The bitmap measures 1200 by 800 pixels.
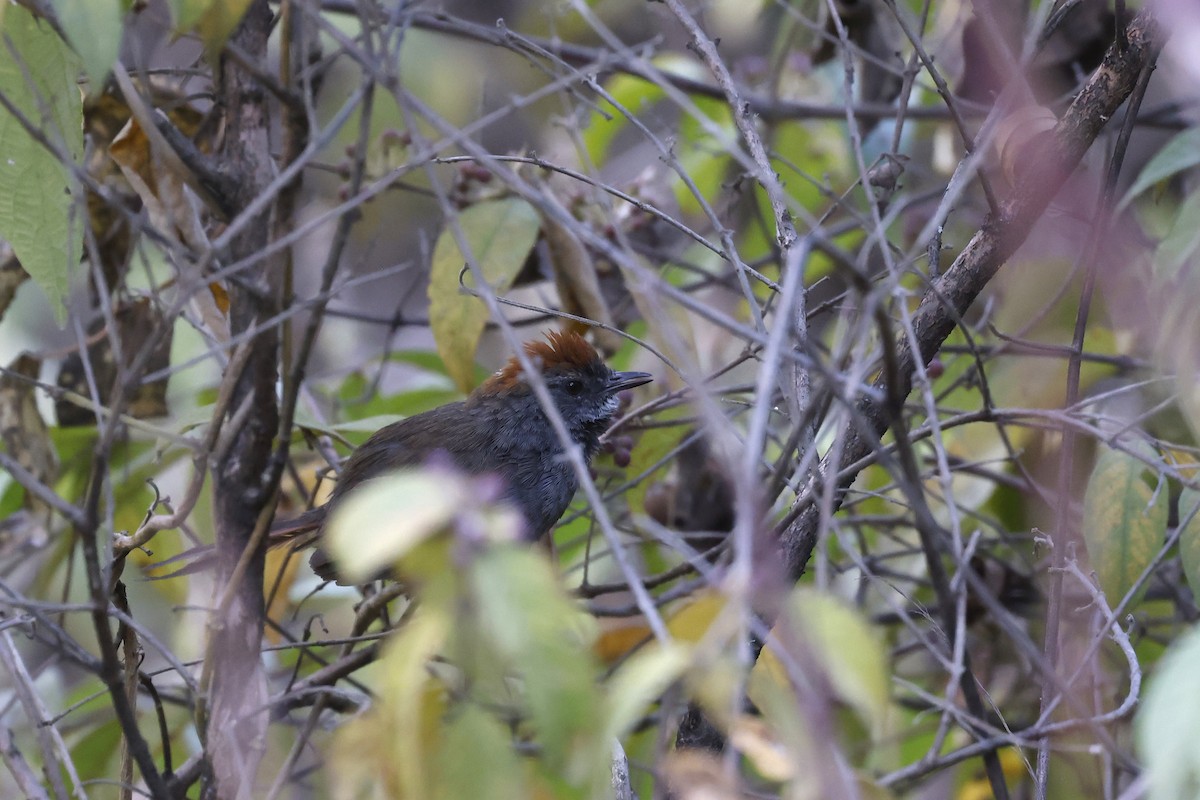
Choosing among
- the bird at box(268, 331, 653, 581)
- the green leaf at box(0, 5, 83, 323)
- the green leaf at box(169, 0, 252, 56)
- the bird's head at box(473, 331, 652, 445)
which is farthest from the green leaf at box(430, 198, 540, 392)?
the green leaf at box(169, 0, 252, 56)

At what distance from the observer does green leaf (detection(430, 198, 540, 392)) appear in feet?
10.9

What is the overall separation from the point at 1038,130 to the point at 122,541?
224 centimetres

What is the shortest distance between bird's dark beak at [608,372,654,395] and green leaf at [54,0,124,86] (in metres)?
2.55

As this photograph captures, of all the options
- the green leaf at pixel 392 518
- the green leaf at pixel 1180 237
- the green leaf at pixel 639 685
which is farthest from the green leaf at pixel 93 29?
the green leaf at pixel 1180 237

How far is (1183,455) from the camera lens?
3139mm

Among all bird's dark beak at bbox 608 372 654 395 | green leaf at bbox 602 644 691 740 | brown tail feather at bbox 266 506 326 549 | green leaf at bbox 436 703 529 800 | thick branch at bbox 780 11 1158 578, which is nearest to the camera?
green leaf at bbox 602 644 691 740

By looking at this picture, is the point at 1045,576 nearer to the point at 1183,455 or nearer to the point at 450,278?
the point at 1183,455

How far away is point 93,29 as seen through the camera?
1616mm

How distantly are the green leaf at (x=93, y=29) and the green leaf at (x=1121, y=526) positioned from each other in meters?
2.22

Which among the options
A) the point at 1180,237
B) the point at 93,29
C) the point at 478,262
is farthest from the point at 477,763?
the point at 478,262

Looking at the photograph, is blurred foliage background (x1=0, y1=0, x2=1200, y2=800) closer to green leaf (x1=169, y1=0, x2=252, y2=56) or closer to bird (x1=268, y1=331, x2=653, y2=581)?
green leaf (x1=169, y1=0, x2=252, y2=56)

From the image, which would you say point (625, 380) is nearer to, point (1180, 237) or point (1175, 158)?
point (1175, 158)

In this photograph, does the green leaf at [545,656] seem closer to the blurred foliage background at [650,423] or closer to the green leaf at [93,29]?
the blurred foliage background at [650,423]

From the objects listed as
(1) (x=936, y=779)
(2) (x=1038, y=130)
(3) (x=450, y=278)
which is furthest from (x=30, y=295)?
(2) (x=1038, y=130)
